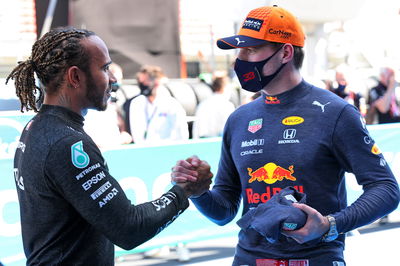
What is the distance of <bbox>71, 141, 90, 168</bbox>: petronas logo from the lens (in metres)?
2.15

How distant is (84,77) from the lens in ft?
7.69

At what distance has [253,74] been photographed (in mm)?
2904

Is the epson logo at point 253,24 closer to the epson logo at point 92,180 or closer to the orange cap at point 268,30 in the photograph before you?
the orange cap at point 268,30

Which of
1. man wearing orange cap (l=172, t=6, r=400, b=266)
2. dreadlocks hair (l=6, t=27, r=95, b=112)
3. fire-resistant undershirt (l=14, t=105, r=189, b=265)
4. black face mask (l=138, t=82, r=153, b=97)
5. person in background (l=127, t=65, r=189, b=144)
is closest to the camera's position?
fire-resistant undershirt (l=14, t=105, r=189, b=265)

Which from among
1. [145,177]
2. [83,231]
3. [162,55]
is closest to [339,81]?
[162,55]

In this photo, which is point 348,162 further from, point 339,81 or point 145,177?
point 339,81

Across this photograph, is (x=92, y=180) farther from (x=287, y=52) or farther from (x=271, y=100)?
(x=287, y=52)

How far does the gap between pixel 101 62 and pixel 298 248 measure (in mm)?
1130

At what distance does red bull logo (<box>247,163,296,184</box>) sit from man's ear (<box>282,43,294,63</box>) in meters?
0.53

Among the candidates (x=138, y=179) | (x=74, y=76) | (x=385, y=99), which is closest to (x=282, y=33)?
(x=74, y=76)

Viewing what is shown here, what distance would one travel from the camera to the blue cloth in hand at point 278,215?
232cm

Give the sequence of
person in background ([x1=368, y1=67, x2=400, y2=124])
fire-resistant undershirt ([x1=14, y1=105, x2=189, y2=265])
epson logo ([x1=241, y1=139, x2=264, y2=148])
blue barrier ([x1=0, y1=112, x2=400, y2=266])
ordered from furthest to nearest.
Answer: person in background ([x1=368, y1=67, x2=400, y2=124]), blue barrier ([x1=0, y1=112, x2=400, y2=266]), epson logo ([x1=241, y1=139, x2=264, y2=148]), fire-resistant undershirt ([x1=14, y1=105, x2=189, y2=265])

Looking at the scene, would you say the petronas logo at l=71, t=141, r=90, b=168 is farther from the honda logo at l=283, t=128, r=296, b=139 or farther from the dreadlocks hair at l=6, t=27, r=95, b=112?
the honda logo at l=283, t=128, r=296, b=139

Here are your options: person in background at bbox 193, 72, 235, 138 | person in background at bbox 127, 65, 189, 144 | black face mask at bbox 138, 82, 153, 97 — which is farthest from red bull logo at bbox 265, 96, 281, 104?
black face mask at bbox 138, 82, 153, 97
